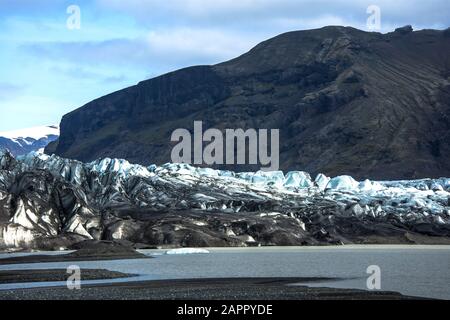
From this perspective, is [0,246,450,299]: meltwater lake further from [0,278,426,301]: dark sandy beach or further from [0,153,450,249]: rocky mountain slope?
[0,153,450,249]: rocky mountain slope

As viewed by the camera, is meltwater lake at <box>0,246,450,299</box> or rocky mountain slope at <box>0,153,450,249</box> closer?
meltwater lake at <box>0,246,450,299</box>

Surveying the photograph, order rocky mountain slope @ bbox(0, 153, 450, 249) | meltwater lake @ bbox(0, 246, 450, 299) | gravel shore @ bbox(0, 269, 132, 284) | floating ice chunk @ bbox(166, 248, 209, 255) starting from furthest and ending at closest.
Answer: rocky mountain slope @ bbox(0, 153, 450, 249)
floating ice chunk @ bbox(166, 248, 209, 255)
gravel shore @ bbox(0, 269, 132, 284)
meltwater lake @ bbox(0, 246, 450, 299)

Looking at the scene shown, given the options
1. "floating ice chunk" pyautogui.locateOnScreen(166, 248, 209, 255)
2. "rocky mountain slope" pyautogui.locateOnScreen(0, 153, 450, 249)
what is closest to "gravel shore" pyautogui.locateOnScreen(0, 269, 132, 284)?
"floating ice chunk" pyautogui.locateOnScreen(166, 248, 209, 255)

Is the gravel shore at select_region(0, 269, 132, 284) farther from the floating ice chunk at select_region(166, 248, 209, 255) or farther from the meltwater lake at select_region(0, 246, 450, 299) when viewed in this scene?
the floating ice chunk at select_region(166, 248, 209, 255)

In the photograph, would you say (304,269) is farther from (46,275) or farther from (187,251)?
(187,251)

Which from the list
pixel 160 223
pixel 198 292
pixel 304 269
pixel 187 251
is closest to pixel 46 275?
pixel 198 292

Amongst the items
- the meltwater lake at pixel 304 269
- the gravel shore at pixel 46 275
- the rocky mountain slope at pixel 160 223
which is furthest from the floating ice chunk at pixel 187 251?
the gravel shore at pixel 46 275

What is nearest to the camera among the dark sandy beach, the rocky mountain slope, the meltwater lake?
the dark sandy beach

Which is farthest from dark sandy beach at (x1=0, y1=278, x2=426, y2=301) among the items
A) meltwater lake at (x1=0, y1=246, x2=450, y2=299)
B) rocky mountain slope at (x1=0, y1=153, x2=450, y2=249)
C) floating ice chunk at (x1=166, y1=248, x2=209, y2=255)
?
rocky mountain slope at (x1=0, y1=153, x2=450, y2=249)

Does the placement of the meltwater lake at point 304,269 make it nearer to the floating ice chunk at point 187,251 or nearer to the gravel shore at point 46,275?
the gravel shore at point 46,275

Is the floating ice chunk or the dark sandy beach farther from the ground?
the dark sandy beach

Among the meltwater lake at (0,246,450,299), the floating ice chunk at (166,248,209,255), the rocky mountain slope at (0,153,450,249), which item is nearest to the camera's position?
the meltwater lake at (0,246,450,299)
